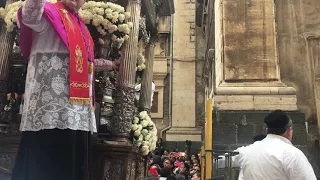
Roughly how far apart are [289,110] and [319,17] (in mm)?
2776

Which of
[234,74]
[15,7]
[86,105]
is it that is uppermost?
[15,7]

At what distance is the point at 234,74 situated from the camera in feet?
25.5

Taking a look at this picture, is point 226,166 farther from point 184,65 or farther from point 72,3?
point 184,65

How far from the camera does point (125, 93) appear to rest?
566 cm

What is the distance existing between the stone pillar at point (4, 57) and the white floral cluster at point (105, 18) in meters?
1.30

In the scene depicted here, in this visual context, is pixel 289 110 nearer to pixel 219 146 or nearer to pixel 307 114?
pixel 307 114

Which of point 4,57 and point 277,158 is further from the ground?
point 4,57

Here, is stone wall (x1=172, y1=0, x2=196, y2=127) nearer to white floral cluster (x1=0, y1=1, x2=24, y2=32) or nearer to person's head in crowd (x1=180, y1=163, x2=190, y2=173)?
person's head in crowd (x1=180, y1=163, x2=190, y2=173)

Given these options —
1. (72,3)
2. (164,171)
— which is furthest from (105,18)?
(164,171)

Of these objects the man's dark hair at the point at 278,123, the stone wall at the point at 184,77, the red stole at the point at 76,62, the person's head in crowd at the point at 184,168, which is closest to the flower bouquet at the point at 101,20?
the red stole at the point at 76,62

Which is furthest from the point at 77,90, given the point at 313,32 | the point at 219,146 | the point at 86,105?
the point at 313,32

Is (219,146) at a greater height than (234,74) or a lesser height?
lesser

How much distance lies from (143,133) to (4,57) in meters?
2.60

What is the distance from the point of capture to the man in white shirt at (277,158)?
2926 mm
